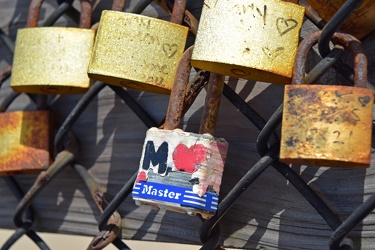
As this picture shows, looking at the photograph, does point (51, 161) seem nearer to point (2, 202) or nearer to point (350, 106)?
point (2, 202)

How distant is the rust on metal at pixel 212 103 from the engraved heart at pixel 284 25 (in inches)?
4.2

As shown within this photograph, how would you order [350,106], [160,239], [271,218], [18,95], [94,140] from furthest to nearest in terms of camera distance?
[18,95] → [94,140] → [160,239] → [271,218] → [350,106]

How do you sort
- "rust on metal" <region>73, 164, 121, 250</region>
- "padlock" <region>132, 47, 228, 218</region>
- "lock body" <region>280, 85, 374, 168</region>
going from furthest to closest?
"rust on metal" <region>73, 164, 121, 250</region>
"padlock" <region>132, 47, 228, 218</region>
"lock body" <region>280, 85, 374, 168</region>

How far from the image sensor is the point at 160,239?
1.08 meters

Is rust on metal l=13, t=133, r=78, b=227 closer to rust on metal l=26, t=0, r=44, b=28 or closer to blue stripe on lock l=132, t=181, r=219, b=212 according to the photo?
rust on metal l=26, t=0, r=44, b=28

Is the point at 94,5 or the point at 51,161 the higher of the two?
the point at 94,5

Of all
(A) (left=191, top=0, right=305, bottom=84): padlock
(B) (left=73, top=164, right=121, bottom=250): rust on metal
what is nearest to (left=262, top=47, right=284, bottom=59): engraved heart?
(A) (left=191, top=0, right=305, bottom=84): padlock

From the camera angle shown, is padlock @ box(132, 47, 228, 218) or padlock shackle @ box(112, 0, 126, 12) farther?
padlock shackle @ box(112, 0, 126, 12)

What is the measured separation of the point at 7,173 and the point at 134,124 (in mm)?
203

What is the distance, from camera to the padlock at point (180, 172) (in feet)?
2.86

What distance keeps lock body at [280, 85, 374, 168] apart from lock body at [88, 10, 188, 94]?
21 cm

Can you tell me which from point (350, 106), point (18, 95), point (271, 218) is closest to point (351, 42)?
point (350, 106)

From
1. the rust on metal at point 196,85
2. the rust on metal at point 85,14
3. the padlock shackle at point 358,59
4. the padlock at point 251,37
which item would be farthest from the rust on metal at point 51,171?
the padlock shackle at point 358,59

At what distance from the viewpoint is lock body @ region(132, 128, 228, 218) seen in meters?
0.87
